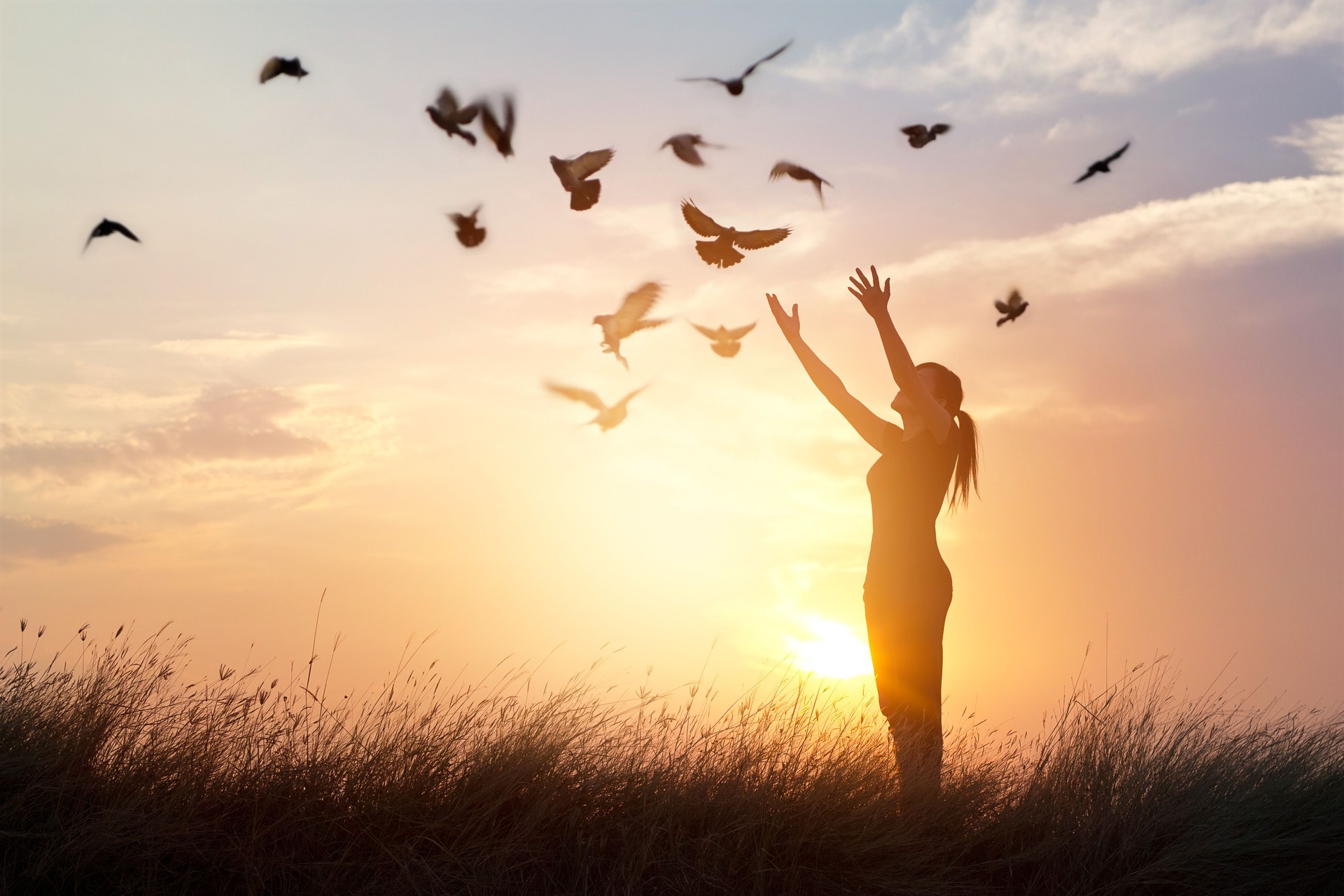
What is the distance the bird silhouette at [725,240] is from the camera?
21.9ft

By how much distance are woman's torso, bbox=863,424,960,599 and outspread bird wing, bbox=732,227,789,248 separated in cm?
198

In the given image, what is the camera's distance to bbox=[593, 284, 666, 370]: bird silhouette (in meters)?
6.57

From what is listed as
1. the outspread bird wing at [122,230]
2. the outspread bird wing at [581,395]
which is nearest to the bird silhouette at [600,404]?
the outspread bird wing at [581,395]

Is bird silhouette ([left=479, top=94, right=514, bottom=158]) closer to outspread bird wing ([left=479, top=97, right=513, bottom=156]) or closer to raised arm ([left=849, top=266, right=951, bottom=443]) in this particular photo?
outspread bird wing ([left=479, top=97, right=513, bottom=156])

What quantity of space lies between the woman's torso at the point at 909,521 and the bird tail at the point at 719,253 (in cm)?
201

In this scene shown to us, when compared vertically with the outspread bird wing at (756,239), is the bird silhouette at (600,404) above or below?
below

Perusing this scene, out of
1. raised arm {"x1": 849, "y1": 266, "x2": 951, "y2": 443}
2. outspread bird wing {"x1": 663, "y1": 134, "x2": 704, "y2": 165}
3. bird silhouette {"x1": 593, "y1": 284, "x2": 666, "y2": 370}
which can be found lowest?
raised arm {"x1": 849, "y1": 266, "x2": 951, "y2": 443}

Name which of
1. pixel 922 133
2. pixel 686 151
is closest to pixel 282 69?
pixel 686 151

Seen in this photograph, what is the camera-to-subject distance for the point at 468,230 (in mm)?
6898

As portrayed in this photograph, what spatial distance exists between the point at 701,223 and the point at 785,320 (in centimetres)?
116

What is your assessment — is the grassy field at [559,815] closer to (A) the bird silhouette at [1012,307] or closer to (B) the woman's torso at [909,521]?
(B) the woman's torso at [909,521]

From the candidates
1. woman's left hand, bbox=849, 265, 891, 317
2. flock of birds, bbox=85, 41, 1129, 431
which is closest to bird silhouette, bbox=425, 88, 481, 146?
flock of birds, bbox=85, 41, 1129, 431

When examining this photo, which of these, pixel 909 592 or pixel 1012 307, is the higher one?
pixel 1012 307

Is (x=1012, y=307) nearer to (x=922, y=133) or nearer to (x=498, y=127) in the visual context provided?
(x=922, y=133)
